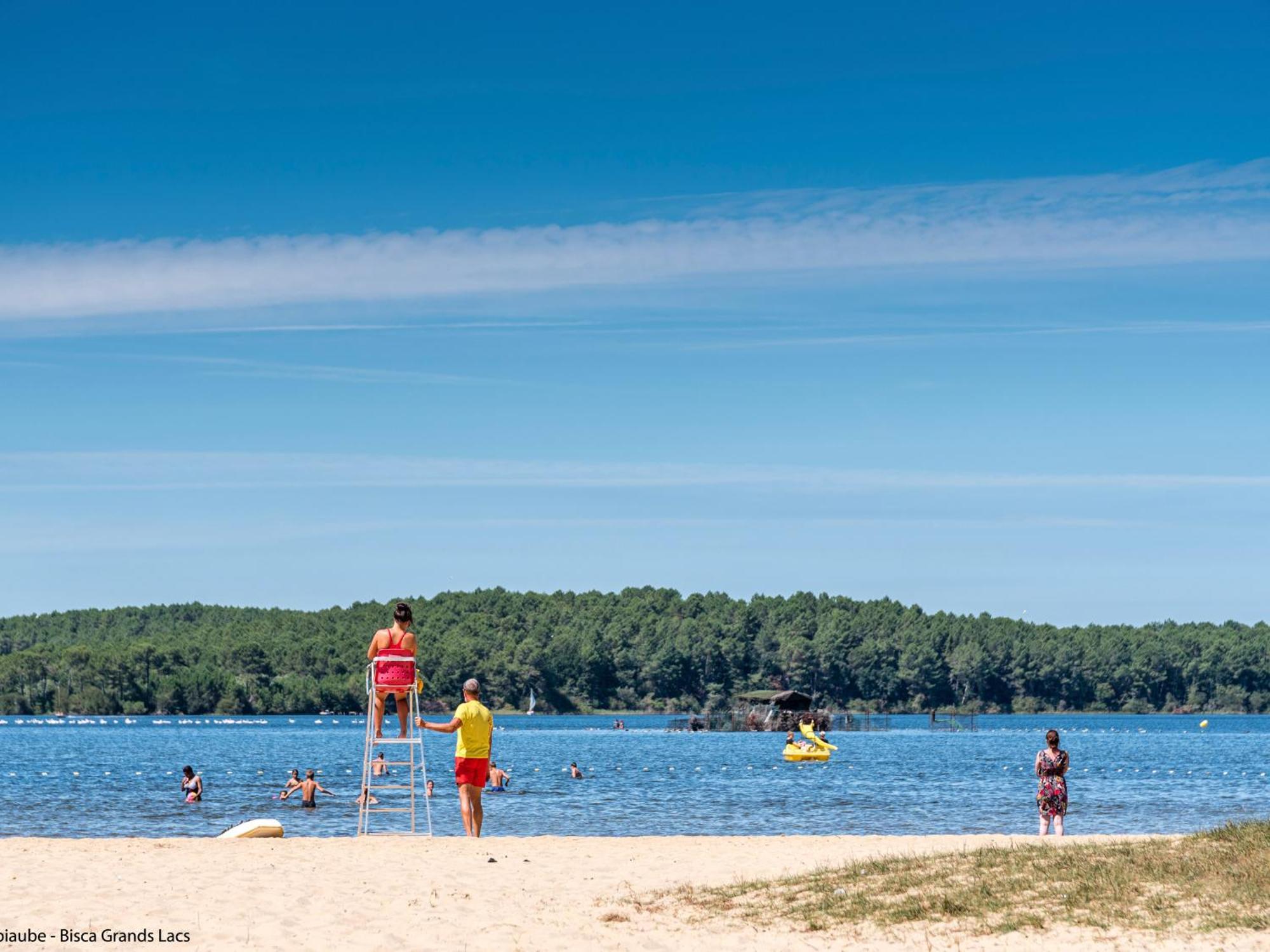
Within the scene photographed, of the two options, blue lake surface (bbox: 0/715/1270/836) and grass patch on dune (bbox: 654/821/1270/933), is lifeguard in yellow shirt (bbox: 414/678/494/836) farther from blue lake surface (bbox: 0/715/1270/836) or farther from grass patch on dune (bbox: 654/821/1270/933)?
blue lake surface (bbox: 0/715/1270/836)

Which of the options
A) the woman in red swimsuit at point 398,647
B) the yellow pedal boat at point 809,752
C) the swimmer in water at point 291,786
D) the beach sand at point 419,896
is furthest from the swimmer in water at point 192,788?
the yellow pedal boat at point 809,752

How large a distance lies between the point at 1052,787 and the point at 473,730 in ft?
31.2

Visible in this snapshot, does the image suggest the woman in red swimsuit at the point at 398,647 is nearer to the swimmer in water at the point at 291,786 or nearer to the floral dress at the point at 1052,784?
the floral dress at the point at 1052,784

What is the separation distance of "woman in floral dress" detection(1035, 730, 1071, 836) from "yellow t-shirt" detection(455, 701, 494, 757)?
29.1ft

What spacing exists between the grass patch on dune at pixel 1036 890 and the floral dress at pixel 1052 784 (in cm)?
511

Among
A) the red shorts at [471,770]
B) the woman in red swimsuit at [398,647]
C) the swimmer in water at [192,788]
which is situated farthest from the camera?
the swimmer in water at [192,788]

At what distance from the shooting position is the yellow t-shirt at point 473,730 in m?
21.2

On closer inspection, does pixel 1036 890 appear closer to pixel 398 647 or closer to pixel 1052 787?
pixel 1052 787

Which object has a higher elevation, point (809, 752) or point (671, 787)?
point (809, 752)

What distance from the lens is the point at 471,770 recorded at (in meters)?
21.7

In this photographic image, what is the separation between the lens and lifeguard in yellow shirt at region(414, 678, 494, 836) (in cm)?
2120

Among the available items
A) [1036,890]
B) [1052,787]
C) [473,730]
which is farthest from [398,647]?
[1052,787]

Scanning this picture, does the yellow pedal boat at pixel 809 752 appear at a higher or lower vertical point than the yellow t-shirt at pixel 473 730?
lower

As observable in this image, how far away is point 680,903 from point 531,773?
49.1m
